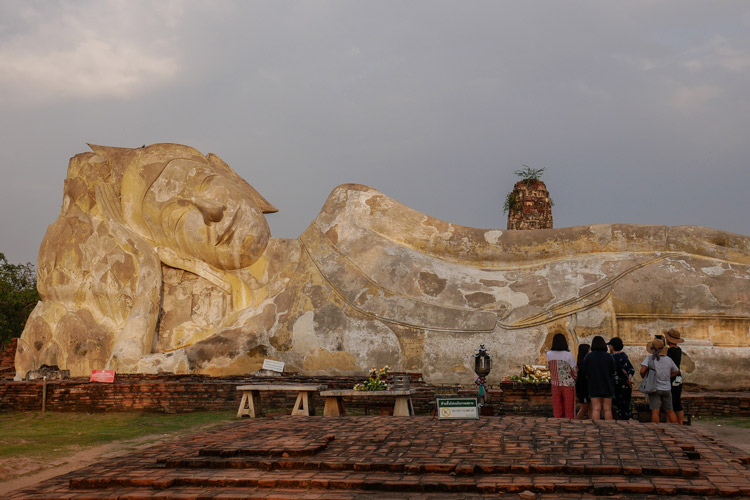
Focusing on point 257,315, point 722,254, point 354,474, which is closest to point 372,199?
point 257,315

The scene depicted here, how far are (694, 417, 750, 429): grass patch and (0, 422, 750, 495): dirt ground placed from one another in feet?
0.72

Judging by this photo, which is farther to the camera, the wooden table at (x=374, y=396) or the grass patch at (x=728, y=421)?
the wooden table at (x=374, y=396)

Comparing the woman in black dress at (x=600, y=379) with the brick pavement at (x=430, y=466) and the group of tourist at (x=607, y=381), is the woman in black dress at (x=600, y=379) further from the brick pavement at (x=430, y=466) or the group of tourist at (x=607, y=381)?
the brick pavement at (x=430, y=466)

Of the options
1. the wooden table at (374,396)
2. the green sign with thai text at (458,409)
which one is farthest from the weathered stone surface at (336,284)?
the green sign with thai text at (458,409)

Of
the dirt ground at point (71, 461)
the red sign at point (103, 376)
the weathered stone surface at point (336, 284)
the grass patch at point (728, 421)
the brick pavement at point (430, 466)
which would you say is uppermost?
the weathered stone surface at point (336, 284)

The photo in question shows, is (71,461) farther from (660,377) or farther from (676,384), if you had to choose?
(676,384)

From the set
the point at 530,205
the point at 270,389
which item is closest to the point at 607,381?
the point at 270,389

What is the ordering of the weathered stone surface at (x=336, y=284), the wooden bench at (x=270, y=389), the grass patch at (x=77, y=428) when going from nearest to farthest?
the grass patch at (x=77, y=428)
the wooden bench at (x=270, y=389)
the weathered stone surface at (x=336, y=284)

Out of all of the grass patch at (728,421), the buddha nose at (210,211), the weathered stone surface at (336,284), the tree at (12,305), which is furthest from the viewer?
the tree at (12,305)

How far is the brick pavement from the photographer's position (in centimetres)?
455

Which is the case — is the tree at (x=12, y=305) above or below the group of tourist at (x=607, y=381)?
above

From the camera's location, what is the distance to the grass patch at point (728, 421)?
8.74 m

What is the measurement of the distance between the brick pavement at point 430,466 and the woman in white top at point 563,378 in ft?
5.13

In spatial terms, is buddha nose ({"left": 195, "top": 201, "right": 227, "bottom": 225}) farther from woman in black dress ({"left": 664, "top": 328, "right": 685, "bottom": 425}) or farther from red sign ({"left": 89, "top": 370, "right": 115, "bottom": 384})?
woman in black dress ({"left": 664, "top": 328, "right": 685, "bottom": 425})
